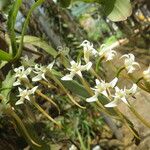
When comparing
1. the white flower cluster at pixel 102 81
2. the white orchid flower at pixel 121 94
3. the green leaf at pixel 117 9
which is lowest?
the white orchid flower at pixel 121 94

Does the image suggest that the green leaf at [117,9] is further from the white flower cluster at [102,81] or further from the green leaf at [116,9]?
the white flower cluster at [102,81]

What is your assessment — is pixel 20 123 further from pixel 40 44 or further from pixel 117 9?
pixel 117 9

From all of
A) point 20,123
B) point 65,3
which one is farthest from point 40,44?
point 20,123

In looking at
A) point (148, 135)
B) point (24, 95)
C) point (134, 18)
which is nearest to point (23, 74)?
point (24, 95)

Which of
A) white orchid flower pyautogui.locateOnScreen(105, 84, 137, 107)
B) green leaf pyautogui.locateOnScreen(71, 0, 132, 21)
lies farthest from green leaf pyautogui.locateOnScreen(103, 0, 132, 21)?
white orchid flower pyautogui.locateOnScreen(105, 84, 137, 107)

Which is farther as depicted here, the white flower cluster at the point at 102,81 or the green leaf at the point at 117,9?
the green leaf at the point at 117,9

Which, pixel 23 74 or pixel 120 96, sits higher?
pixel 23 74

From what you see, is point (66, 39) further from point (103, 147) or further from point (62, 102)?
point (103, 147)

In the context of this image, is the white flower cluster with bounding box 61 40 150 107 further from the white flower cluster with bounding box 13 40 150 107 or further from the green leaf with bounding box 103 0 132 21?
the green leaf with bounding box 103 0 132 21

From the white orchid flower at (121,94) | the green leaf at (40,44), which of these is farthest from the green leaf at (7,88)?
the white orchid flower at (121,94)
